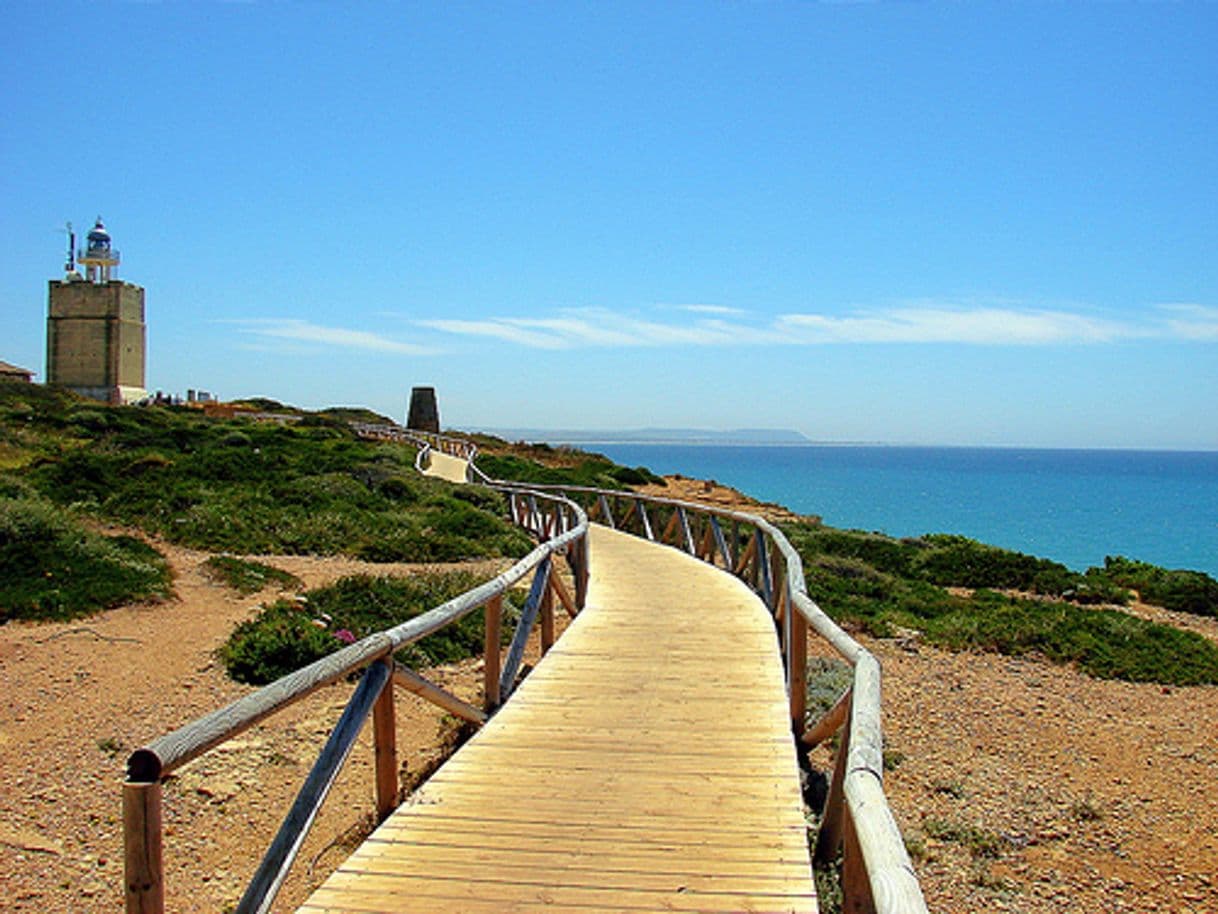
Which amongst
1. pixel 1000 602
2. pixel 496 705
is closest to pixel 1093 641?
pixel 1000 602

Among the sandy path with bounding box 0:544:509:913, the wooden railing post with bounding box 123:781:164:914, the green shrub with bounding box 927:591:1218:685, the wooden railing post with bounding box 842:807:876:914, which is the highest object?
the wooden railing post with bounding box 123:781:164:914

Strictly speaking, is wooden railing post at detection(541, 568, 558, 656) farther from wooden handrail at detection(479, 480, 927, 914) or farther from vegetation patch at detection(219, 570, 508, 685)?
wooden handrail at detection(479, 480, 927, 914)

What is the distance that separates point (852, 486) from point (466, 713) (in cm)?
11056

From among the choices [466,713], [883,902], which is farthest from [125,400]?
[883,902]

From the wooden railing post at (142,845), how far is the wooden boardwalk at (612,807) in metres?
0.82

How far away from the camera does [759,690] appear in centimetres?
700

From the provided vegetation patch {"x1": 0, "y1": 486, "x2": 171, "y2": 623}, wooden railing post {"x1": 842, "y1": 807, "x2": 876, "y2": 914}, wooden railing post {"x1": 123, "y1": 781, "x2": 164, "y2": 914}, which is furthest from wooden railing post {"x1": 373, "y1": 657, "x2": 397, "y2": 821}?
vegetation patch {"x1": 0, "y1": 486, "x2": 171, "y2": 623}

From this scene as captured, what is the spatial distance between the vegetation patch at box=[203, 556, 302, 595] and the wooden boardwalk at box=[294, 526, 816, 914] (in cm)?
562

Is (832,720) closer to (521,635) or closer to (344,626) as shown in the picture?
(521,635)

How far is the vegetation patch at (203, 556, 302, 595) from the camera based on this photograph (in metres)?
12.4

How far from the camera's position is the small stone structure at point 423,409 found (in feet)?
196

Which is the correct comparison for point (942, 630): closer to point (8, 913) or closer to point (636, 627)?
point (636, 627)

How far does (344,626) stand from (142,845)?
7.99 meters

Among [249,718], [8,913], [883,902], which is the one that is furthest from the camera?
[8,913]
